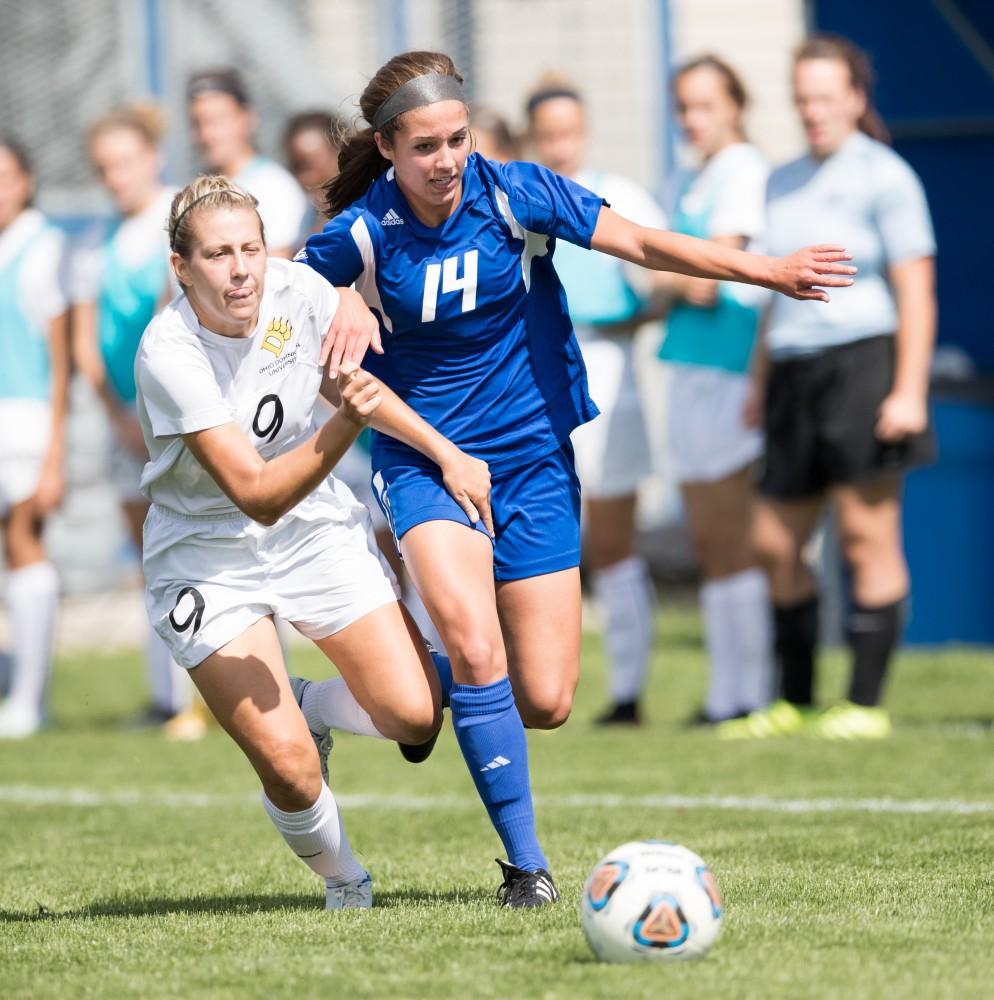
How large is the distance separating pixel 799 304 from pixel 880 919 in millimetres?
4188

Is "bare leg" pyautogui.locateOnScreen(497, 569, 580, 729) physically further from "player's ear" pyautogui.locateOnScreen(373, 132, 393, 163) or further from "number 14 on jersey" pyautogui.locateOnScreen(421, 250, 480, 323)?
"player's ear" pyautogui.locateOnScreen(373, 132, 393, 163)

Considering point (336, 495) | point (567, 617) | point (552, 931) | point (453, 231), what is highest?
point (453, 231)

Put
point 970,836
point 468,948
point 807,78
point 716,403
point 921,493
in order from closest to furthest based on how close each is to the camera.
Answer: point 468,948
point 970,836
point 807,78
point 716,403
point 921,493

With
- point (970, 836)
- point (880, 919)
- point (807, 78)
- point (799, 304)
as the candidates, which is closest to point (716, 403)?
point (799, 304)

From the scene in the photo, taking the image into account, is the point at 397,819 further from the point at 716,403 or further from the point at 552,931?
the point at 716,403

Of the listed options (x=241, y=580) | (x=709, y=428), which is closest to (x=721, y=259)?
(x=241, y=580)

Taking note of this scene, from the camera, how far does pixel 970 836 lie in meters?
5.52

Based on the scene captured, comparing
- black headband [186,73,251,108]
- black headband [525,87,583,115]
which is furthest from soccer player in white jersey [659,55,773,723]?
black headband [186,73,251,108]

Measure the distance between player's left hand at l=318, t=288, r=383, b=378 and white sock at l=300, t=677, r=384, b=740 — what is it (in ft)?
2.87

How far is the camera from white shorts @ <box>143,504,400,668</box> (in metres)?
4.75

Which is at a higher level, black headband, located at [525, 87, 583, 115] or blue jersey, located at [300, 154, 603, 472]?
black headband, located at [525, 87, 583, 115]

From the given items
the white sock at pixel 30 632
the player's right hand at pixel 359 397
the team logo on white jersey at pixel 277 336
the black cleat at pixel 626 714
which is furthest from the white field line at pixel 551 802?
the player's right hand at pixel 359 397

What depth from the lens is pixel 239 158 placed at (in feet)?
29.0

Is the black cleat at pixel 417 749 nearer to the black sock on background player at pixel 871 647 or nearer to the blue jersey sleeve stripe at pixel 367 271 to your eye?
the blue jersey sleeve stripe at pixel 367 271
